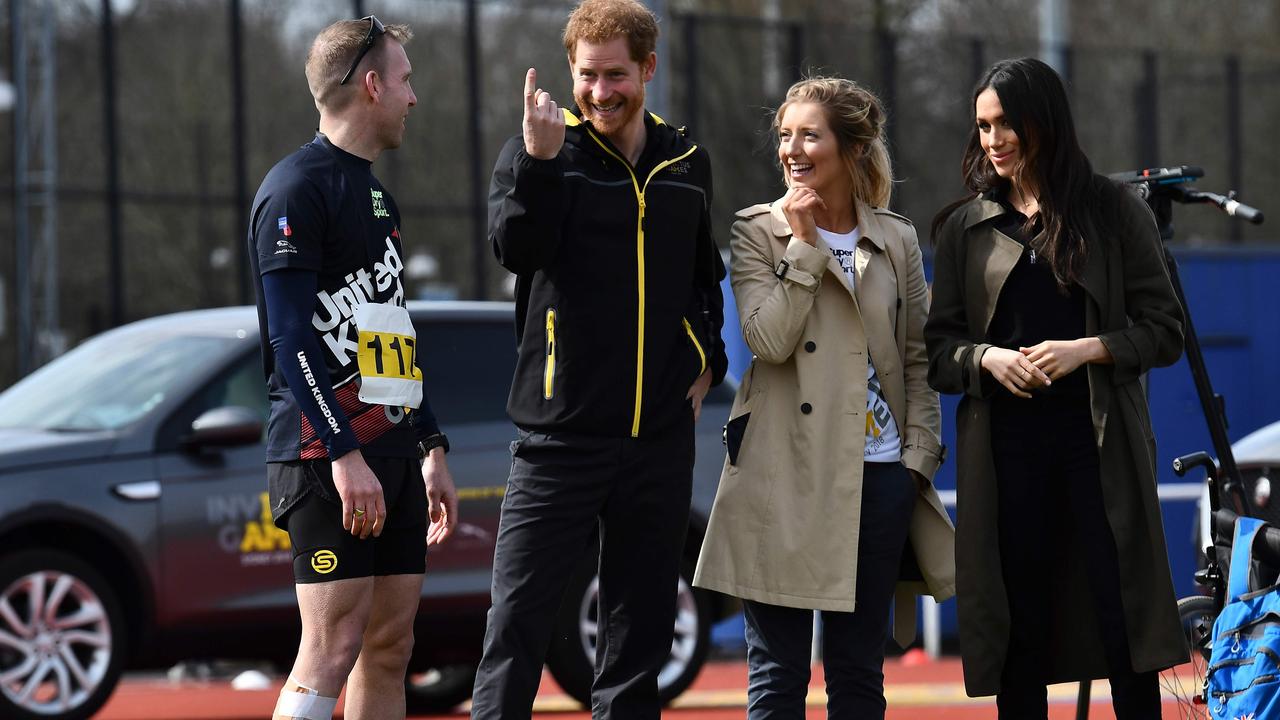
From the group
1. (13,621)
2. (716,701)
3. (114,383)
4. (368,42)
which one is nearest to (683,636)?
(716,701)

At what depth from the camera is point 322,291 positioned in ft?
15.3

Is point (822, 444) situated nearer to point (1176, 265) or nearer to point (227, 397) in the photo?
point (1176, 265)

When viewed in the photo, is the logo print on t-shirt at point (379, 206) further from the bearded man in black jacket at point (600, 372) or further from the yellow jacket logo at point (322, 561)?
the yellow jacket logo at point (322, 561)

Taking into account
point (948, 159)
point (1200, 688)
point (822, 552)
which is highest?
point (948, 159)

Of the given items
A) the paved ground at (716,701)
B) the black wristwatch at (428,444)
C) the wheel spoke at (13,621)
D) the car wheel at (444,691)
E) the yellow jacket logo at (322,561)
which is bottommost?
the paved ground at (716,701)

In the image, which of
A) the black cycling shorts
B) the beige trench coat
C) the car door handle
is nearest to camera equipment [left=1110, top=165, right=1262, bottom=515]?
the beige trench coat

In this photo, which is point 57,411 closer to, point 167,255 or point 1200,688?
point 1200,688

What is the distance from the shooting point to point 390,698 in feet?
16.0

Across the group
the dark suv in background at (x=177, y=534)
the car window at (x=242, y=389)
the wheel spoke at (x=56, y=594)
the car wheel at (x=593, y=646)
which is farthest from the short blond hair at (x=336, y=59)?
Result: the wheel spoke at (x=56, y=594)

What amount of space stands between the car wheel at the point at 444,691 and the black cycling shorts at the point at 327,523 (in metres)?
4.20

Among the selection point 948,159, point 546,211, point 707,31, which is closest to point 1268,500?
point 546,211

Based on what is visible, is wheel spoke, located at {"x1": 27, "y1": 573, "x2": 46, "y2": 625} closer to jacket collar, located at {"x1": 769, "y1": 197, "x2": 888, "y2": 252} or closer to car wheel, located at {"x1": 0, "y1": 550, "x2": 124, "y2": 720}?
car wheel, located at {"x1": 0, "y1": 550, "x2": 124, "y2": 720}

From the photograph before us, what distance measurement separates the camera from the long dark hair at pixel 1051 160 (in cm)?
500

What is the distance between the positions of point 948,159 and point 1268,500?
18.7 m
